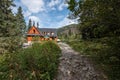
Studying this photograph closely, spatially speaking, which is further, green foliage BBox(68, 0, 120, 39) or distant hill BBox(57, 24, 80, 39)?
distant hill BBox(57, 24, 80, 39)

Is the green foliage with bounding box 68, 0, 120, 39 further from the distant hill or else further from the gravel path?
the distant hill

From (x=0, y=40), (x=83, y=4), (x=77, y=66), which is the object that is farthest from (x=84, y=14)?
(x=0, y=40)

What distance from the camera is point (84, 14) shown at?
23.1 ft

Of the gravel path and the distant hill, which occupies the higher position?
the distant hill

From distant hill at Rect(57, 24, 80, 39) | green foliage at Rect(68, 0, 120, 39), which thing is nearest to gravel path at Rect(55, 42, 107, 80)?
green foliage at Rect(68, 0, 120, 39)

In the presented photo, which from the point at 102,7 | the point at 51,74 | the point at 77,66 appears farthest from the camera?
the point at 77,66

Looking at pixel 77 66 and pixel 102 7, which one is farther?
pixel 77 66

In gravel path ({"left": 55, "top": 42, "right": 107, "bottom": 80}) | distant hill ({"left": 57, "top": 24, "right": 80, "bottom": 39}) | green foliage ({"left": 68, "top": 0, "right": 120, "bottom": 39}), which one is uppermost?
green foliage ({"left": 68, "top": 0, "right": 120, "bottom": 39})

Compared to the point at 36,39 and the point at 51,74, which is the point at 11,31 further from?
the point at 51,74

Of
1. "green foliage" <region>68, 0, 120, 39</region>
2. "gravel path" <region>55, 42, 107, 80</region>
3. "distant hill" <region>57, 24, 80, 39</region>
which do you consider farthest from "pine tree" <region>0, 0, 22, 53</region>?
"green foliage" <region>68, 0, 120, 39</region>

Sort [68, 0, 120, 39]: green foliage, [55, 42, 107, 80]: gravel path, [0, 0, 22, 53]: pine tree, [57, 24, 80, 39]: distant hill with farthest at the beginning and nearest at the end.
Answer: [0, 0, 22, 53]: pine tree → [57, 24, 80, 39]: distant hill → [55, 42, 107, 80]: gravel path → [68, 0, 120, 39]: green foliage

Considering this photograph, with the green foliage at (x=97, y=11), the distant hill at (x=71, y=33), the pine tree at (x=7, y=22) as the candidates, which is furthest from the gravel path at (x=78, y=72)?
the pine tree at (x=7, y=22)

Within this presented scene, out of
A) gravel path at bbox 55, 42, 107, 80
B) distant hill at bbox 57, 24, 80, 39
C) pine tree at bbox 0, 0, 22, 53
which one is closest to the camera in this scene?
gravel path at bbox 55, 42, 107, 80

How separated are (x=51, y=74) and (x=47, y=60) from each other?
0.69 meters
